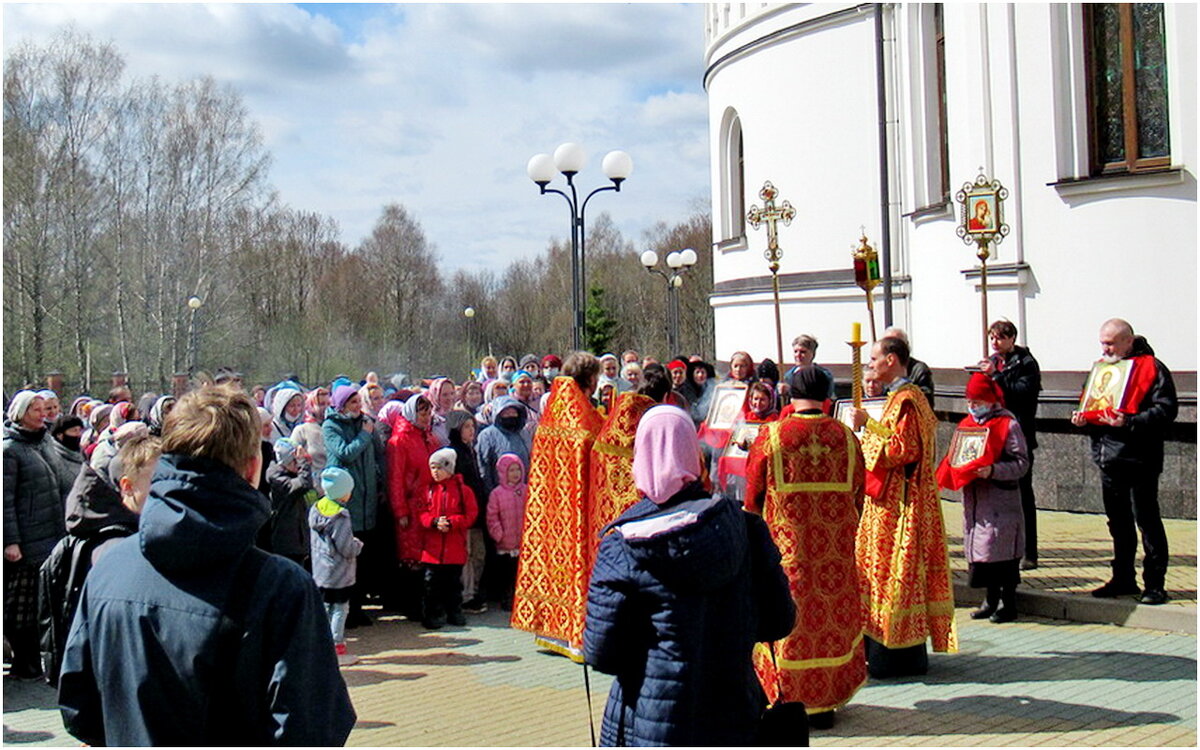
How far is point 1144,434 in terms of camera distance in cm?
900

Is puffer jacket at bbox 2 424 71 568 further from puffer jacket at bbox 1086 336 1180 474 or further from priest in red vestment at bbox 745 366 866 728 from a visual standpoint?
puffer jacket at bbox 1086 336 1180 474

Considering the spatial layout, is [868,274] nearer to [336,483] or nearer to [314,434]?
[314,434]

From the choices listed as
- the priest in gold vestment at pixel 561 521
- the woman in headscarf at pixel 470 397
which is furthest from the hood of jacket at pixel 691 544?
the woman in headscarf at pixel 470 397

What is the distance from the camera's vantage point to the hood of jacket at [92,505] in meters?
6.52

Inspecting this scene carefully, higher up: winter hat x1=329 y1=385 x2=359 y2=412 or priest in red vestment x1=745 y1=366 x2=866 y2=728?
winter hat x1=329 y1=385 x2=359 y2=412

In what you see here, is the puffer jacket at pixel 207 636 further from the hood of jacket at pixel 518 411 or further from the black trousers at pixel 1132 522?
the hood of jacket at pixel 518 411

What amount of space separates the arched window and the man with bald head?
1432cm

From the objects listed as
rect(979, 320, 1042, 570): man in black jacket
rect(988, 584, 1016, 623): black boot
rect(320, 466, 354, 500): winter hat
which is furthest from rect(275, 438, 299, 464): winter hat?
rect(979, 320, 1042, 570): man in black jacket

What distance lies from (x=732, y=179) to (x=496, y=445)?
1423cm

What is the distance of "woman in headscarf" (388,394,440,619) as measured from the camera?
9.85m

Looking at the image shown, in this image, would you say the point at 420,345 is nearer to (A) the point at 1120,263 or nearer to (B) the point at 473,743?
(A) the point at 1120,263

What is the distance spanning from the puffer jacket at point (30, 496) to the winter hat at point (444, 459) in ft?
8.73

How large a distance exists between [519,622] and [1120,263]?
27.1 ft

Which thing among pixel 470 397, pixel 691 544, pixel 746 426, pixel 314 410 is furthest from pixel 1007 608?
pixel 691 544
